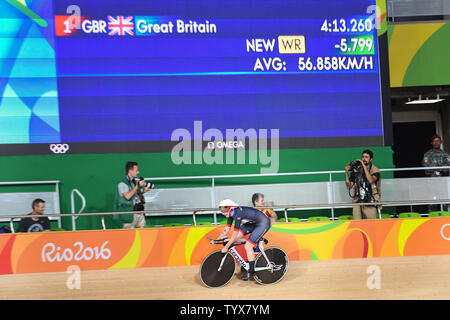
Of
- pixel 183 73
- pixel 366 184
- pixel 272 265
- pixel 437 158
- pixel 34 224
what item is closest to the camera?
pixel 272 265

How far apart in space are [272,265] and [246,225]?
56 cm

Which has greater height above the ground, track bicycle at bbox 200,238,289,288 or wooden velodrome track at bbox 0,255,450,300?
track bicycle at bbox 200,238,289,288

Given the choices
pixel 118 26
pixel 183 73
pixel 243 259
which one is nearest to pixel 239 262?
pixel 243 259

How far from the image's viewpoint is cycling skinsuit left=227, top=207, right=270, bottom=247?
22.4ft

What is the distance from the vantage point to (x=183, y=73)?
9.73 m

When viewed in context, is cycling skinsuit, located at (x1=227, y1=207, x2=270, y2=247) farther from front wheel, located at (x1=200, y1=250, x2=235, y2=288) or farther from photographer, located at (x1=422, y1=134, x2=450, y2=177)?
photographer, located at (x1=422, y1=134, x2=450, y2=177)

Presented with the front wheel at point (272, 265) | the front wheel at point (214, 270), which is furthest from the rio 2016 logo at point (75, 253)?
the front wheel at point (272, 265)

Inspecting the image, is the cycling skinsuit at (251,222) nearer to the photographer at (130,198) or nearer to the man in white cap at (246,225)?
the man in white cap at (246,225)

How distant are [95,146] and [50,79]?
4.24 feet

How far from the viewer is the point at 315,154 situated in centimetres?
1048

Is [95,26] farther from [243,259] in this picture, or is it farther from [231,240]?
[243,259]

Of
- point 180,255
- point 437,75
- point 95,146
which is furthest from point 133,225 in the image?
point 437,75

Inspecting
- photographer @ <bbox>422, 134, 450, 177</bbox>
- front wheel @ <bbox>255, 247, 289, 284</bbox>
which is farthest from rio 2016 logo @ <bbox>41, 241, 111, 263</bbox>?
photographer @ <bbox>422, 134, 450, 177</bbox>

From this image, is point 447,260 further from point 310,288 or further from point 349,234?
point 310,288
